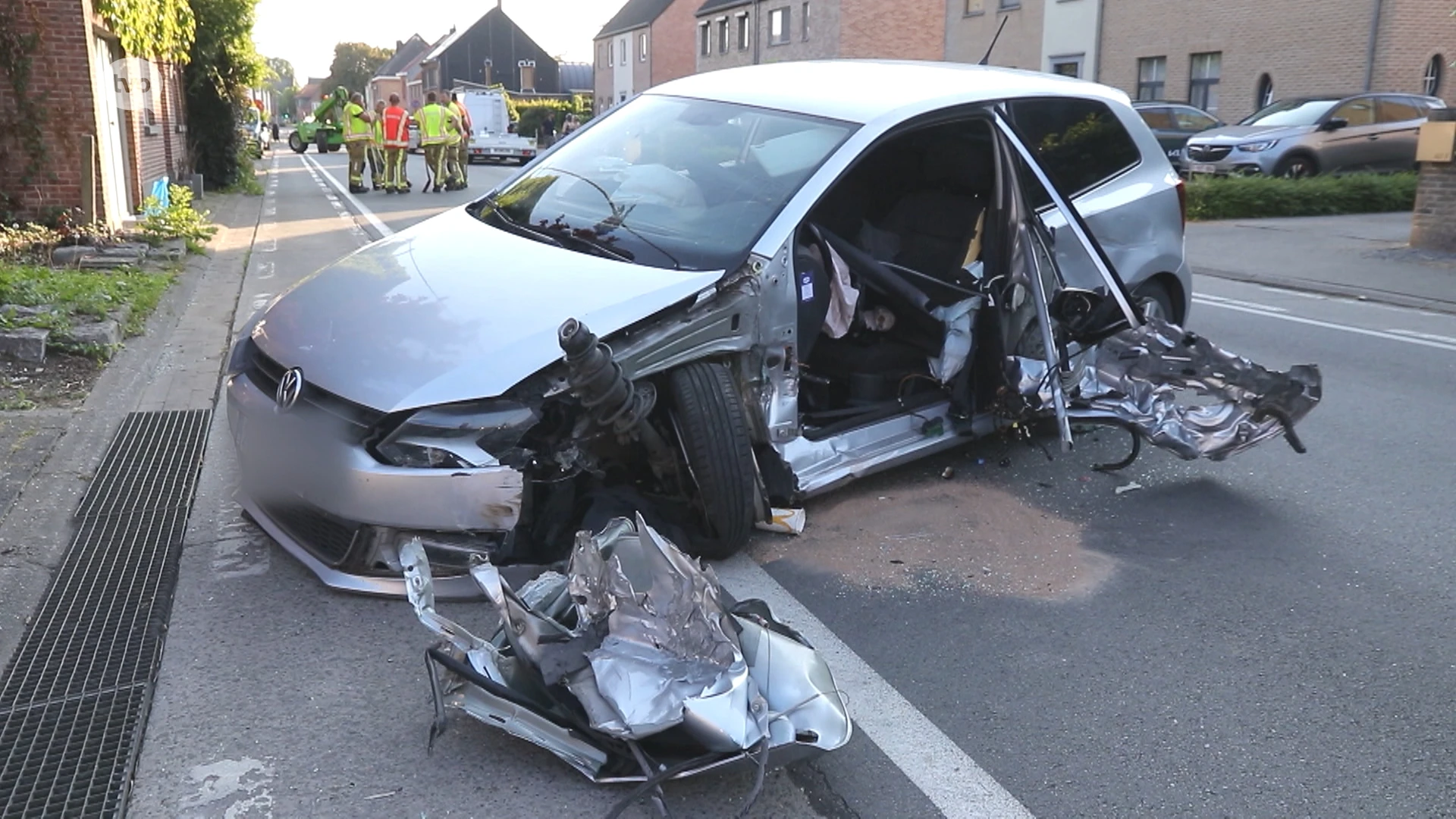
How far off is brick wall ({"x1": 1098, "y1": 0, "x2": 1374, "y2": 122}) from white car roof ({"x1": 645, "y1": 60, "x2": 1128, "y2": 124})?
20.8 metres

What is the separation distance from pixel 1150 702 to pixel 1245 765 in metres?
0.36

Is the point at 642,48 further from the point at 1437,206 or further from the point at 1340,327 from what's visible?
the point at 1340,327

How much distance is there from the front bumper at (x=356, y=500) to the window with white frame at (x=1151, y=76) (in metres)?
28.1

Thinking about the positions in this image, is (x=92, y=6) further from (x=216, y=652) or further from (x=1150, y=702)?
(x=1150, y=702)

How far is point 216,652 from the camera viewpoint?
11.8 ft

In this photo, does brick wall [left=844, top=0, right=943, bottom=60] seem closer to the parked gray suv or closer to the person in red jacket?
the parked gray suv

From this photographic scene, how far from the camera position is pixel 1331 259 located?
1303cm

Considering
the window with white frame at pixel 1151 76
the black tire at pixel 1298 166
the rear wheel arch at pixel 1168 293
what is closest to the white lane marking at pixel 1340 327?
the rear wheel arch at pixel 1168 293

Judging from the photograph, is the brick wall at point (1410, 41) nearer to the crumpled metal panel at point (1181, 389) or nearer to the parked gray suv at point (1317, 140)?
the parked gray suv at point (1317, 140)

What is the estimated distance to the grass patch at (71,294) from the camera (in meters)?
7.50

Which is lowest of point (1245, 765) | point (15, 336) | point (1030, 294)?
point (1245, 765)

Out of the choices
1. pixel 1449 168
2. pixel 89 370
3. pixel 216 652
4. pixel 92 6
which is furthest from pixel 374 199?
pixel 216 652

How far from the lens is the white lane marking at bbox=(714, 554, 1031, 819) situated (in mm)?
2920

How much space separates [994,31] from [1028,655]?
32.3 m
